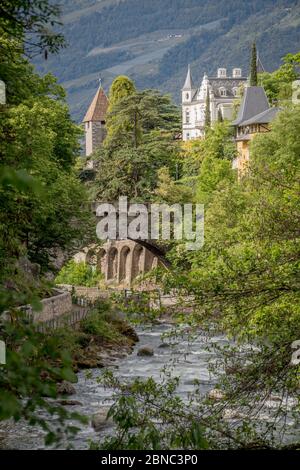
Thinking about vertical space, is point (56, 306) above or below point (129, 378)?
above

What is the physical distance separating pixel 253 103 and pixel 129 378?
41395 millimetres

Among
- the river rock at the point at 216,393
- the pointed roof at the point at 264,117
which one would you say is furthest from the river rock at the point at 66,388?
the pointed roof at the point at 264,117

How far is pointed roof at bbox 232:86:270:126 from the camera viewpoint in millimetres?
65000

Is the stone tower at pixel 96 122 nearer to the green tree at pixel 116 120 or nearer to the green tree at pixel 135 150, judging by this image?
the green tree at pixel 116 120

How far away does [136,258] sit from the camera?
197 feet

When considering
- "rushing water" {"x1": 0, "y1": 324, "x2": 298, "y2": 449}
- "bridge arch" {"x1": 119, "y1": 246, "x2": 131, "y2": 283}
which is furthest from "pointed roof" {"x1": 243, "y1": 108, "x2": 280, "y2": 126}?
"rushing water" {"x1": 0, "y1": 324, "x2": 298, "y2": 449}

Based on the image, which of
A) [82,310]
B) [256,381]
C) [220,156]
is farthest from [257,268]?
[220,156]

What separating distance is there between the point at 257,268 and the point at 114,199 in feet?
149

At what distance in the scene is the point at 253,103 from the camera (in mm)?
65688

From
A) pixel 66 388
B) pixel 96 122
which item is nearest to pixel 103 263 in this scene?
pixel 96 122

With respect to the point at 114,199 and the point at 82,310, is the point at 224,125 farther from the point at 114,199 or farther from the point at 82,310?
the point at 82,310

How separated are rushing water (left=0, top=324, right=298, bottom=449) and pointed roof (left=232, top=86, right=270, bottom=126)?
2880 cm

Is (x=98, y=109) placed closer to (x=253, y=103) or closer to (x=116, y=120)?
(x=253, y=103)

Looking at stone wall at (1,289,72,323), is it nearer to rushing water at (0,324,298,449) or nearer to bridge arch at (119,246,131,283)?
rushing water at (0,324,298,449)
